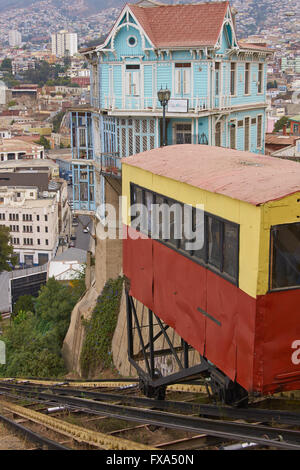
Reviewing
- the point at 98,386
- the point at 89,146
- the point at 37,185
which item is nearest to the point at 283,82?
the point at 37,185

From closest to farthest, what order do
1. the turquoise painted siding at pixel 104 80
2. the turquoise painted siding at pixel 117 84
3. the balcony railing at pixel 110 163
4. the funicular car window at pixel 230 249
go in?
1. the funicular car window at pixel 230 249
2. the turquoise painted siding at pixel 117 84
3. the turquoise painted siding at pixel 104 80
4. the balcony railing at pixel 110 163

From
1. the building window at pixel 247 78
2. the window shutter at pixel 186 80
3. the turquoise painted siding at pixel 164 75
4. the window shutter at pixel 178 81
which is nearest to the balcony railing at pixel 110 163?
the turquoise painted siding at pixel 164 75

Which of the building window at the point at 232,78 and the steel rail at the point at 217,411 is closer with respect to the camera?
the steel rail at the point at 217,411

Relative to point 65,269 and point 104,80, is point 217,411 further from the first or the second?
point 65,269

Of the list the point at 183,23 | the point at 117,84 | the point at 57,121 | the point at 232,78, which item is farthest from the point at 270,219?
the point at 57,121

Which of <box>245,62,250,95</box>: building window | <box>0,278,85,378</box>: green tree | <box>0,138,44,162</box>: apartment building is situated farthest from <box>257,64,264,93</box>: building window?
<box>0,138,44,162</box>: apartment building

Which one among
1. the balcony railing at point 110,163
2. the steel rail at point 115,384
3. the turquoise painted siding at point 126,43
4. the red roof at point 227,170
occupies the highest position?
the turquoise painted siding at point 126,43

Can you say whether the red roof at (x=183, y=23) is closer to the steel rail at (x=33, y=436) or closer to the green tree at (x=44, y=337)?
the green tree at (x=44, y=337)
